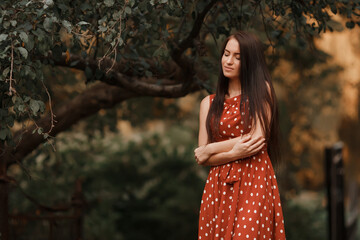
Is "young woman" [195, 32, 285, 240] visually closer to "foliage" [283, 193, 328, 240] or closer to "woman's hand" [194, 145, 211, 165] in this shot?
"woman's hand" [194, 145, 211, 165]

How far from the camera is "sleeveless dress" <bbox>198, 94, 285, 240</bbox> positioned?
3184mm

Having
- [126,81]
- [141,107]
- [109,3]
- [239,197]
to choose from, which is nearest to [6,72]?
[109,3]

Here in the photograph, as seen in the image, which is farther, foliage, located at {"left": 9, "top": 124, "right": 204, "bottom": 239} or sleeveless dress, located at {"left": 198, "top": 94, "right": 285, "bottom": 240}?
foliage, located at {"left": 9, "top": 124, "right": 204, "bottom": 239}

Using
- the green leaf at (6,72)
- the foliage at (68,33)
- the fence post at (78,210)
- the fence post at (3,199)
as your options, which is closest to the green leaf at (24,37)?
the foliage at (68,33)

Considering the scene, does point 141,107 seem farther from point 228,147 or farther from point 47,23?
point 47,23

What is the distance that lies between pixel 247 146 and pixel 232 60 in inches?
19.4

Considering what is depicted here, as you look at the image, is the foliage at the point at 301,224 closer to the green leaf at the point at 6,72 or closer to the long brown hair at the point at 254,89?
the long brown hair at the point at 254,89

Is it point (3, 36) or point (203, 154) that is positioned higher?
point (3, 36)

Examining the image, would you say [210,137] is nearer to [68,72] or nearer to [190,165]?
[68,72]

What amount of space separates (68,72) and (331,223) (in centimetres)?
380

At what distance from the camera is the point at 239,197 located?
326 cm

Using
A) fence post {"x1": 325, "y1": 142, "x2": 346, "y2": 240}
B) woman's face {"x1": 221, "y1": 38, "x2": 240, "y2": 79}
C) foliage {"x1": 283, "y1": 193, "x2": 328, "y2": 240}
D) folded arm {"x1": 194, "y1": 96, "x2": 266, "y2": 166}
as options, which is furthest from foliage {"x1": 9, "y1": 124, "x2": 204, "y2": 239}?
woman's face {"x1": 221, "y1": 38, "x2": 240, "y2": 79}

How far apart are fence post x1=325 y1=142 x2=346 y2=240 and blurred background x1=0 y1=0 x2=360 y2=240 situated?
0.98 m

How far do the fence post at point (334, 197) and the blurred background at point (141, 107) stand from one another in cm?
98
